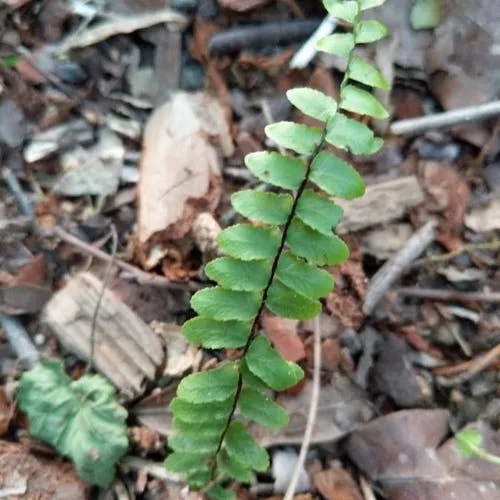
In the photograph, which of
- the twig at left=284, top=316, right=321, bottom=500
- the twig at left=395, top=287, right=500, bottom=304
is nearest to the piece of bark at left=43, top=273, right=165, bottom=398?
the twig at left=284, top=316, right=321, bottom=500

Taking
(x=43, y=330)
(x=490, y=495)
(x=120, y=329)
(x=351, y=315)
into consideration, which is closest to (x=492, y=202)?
(x=351, y=315)

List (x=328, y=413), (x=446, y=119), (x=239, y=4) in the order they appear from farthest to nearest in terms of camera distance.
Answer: (x=239, y=4)
(x=446, y=119)
(x=328, y=413)

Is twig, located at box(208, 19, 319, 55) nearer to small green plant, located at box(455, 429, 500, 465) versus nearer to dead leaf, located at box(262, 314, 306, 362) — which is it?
dead leaf, located at box(262, 314, 306, 362)

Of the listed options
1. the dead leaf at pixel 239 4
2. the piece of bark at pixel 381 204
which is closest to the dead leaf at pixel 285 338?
the piece of bark at pixel 381 204

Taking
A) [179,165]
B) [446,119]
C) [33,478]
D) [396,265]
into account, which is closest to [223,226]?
[179,165]

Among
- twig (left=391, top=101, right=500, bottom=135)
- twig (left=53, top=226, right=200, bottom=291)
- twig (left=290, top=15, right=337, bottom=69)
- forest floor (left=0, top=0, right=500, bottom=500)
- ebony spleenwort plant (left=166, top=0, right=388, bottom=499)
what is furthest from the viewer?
twig (left=290, top=15, right=337, bottom=69)

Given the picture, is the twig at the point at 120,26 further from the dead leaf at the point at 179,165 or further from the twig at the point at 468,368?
the twig at the point at 468,368

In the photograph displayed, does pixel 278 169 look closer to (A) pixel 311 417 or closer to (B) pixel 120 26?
(A) pixel 311 417
